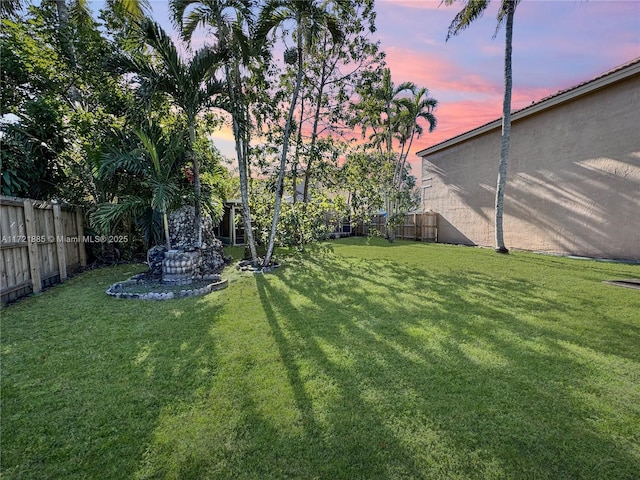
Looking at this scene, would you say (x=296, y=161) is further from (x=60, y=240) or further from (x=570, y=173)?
(x=570, y=173)

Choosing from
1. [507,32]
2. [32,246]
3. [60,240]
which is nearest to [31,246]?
[32,246]

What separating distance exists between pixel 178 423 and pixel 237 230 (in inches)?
458

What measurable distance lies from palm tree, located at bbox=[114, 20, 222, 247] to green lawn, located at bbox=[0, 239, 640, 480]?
3.86m

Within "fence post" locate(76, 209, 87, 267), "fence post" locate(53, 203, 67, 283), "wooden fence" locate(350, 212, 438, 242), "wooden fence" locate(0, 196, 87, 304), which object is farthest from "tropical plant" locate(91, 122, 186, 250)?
"wooden fence" locate(350, 212, 438, 242)

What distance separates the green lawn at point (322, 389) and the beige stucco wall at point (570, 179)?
5283 millimetres

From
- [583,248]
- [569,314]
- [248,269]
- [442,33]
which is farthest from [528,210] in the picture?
[248,269]

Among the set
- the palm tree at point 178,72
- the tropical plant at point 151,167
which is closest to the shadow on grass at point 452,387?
the tropical plant at point 151,167

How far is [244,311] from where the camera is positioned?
423 cm

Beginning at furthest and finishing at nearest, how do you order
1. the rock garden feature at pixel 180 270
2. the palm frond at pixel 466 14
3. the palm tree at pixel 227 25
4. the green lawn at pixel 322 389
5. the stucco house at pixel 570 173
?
the palm frond at pixel 466 14, the stucco house at pixel 570 173, the palm tree at pixel 227 25, the rock garden feature at pixel 180 270, the green lawn at pixel 322 389

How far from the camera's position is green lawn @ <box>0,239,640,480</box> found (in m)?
1.67

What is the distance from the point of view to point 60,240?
→ 5.66 metres

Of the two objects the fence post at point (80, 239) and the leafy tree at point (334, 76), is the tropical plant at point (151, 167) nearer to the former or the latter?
the fence post at point (80, 239)

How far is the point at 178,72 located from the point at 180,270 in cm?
397

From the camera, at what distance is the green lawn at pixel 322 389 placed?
167 centimetres
